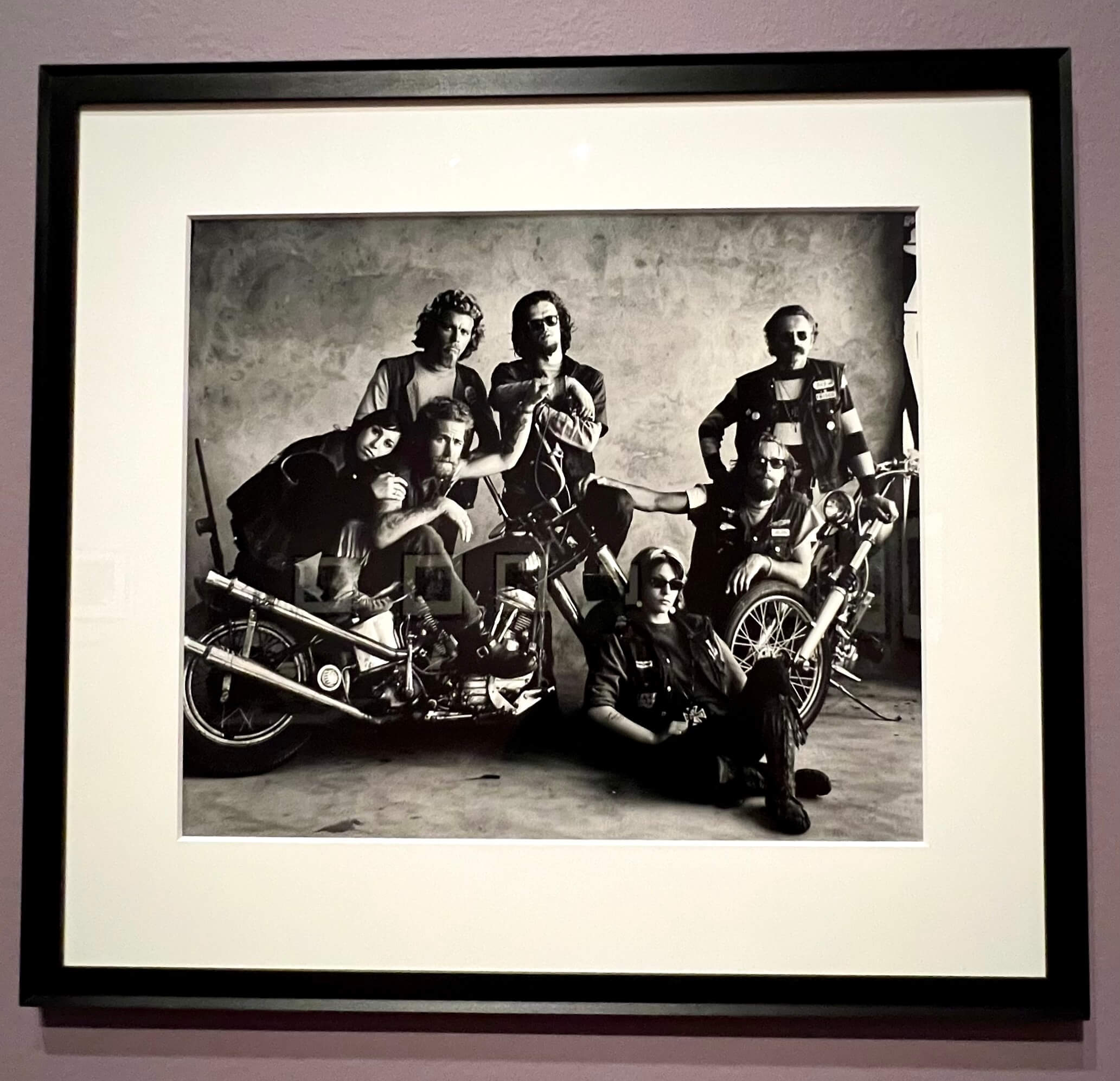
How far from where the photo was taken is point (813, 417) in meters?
0.86

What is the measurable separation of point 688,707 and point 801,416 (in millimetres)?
294

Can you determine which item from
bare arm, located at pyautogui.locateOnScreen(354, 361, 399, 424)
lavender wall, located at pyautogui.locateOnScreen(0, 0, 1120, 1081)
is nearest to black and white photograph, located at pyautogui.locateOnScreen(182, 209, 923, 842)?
bare arm, located at pyautogui.locateOnScreen(354, 361, 399, 424)

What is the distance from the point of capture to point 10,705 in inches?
35.2

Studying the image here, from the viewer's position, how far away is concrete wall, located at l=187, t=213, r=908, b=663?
2.83 ft

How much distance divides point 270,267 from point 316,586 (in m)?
0.31

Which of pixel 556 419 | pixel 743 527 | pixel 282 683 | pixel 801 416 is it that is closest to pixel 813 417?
pixel 801 416

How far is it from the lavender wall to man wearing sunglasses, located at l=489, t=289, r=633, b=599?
0.90 feet

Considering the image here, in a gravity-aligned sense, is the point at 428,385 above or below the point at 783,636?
above

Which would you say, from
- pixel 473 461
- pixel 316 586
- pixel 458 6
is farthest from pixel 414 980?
pixel 458 6

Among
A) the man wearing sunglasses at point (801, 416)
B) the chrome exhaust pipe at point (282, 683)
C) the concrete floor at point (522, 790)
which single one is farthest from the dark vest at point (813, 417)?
the chrome exhaust pipe at point (282, 683)

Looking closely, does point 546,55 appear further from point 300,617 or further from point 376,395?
point 300,617

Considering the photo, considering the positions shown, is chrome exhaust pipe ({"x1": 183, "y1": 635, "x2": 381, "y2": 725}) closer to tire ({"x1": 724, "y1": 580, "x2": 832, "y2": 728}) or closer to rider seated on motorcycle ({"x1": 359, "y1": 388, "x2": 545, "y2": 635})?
rider seated on motorcycle ({"x1": 359, "y1": 388, "x2": 545, "y2": 635})

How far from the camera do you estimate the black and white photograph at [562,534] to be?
0.85m

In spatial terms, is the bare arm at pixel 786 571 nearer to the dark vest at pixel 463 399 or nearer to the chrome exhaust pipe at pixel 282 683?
the dark vest at pixel 463 399
